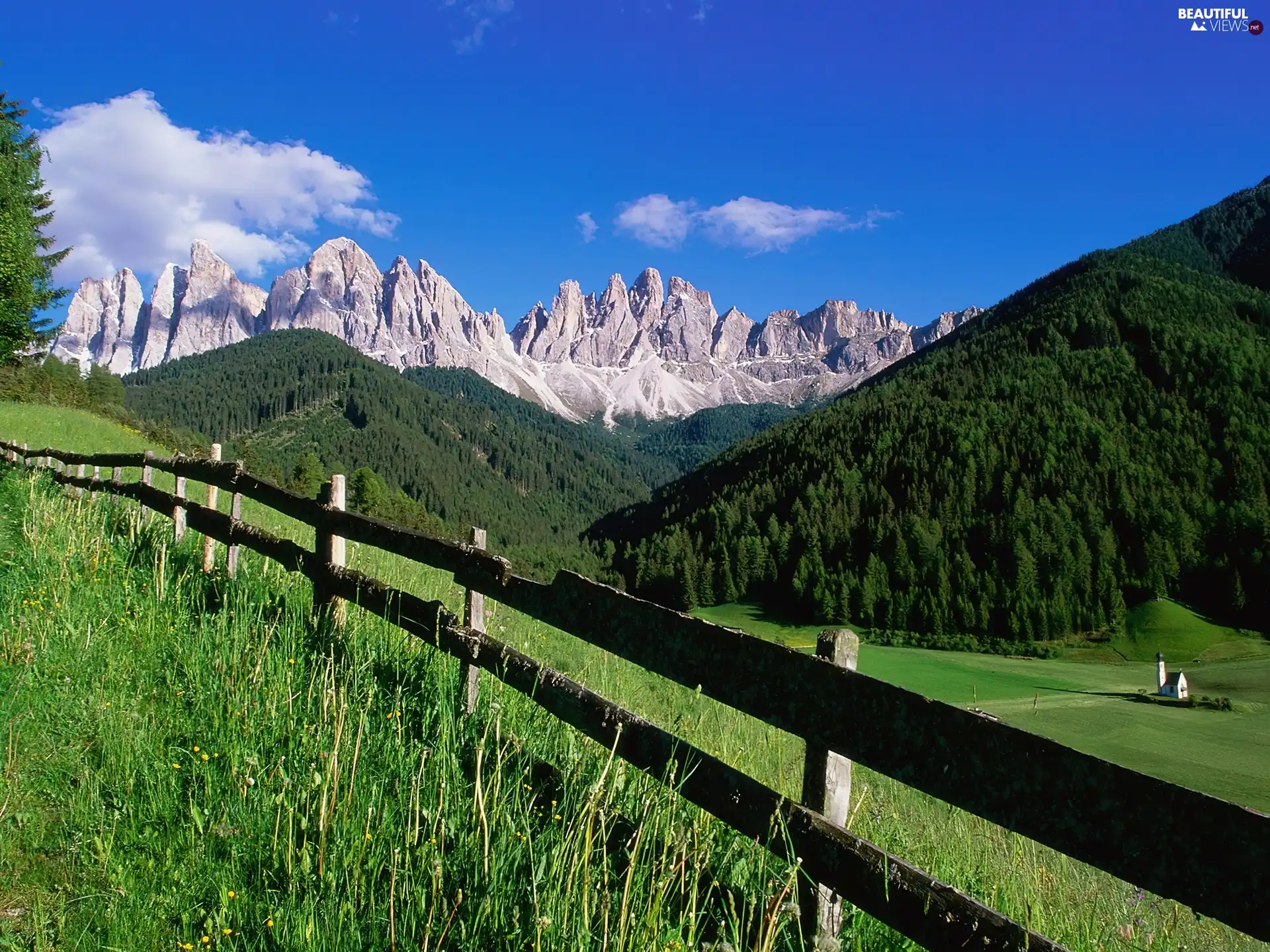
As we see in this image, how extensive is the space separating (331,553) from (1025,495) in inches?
5283

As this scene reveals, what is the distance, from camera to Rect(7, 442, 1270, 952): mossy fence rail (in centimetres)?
216

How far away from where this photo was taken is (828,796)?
3.14 meters

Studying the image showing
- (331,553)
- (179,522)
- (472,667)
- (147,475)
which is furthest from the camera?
(147,475)

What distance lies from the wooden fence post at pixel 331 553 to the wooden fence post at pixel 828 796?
4.73 m

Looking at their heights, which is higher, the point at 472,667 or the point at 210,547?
the point at 210,547

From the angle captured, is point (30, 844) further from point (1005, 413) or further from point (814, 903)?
point (1005, 413)

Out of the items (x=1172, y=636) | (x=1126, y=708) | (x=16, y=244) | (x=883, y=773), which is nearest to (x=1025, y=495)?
(x=1172, y=636)

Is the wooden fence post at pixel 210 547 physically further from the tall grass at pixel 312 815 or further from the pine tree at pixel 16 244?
the pine tree at pixel 16 244

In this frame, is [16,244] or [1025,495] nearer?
[16,244]

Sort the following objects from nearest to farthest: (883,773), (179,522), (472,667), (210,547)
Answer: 1. (883,773)
2. (472,667)
3. (210,547)
4. (179,522)

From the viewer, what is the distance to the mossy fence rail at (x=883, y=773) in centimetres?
216

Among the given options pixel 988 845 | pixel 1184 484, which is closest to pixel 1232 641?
pixel 1184 484

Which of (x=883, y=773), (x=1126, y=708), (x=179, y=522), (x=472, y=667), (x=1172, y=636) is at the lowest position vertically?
(x=1172, y=636)

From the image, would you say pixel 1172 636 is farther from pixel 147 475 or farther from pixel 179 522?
pixel 179 522
